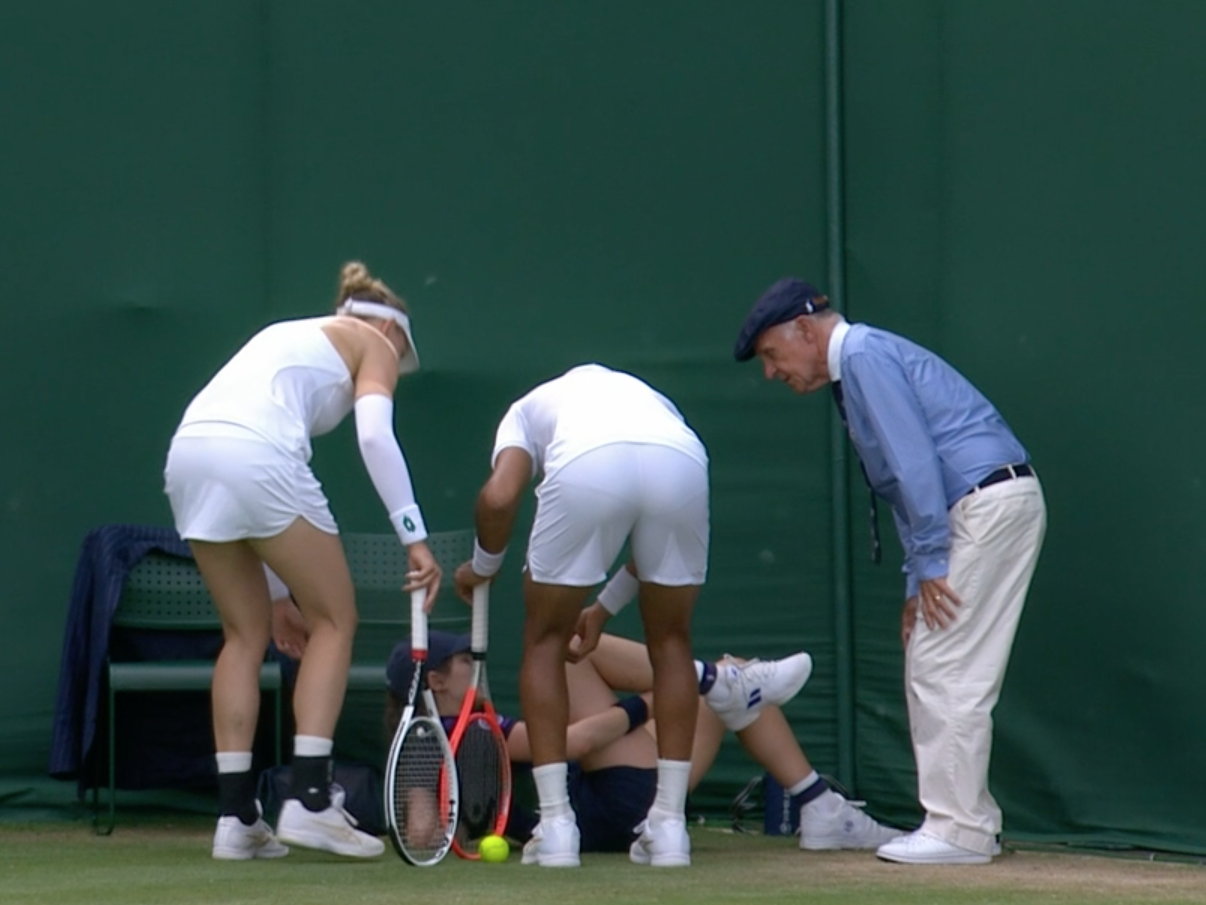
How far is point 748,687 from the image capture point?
5.01m

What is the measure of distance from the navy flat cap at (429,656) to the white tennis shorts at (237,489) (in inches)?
18.7

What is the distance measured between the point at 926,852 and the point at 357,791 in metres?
1.51

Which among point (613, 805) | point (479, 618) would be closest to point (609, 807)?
point (613, 805)

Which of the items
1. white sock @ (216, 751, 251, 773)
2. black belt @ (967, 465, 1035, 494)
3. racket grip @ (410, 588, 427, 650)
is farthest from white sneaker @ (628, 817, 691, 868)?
black belt @ (967, 465, 1035, 494)

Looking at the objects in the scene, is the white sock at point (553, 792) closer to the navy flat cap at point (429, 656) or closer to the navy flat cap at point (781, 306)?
the navy flat cap at point (429, 656)

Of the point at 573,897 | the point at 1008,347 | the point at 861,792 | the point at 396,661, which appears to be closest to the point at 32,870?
the point at 396,661

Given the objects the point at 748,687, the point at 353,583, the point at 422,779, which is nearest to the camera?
the point at 422,779

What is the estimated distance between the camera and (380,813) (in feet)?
17.7

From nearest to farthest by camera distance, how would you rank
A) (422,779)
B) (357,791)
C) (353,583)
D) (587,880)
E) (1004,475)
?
(587,880), (422,779), (1004,475), (357,791), (353,583)

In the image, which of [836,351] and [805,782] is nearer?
[836,351]

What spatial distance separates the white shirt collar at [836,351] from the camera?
189 inches

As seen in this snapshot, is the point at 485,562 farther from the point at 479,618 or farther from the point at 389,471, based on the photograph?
the point at 389,471

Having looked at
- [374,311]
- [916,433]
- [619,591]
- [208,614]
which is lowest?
[208,614]

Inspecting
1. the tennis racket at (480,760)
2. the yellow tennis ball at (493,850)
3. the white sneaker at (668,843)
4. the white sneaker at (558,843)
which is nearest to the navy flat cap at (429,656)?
the tennis racket at (480,760)
